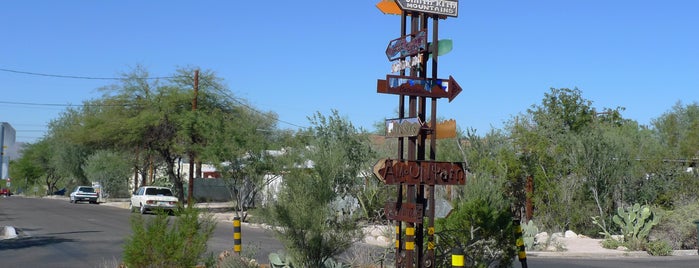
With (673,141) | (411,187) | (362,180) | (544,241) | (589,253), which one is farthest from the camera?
(673,141)

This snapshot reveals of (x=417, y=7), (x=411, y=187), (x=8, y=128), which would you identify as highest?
(x=417, y=7)

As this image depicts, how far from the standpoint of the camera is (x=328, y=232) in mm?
12188

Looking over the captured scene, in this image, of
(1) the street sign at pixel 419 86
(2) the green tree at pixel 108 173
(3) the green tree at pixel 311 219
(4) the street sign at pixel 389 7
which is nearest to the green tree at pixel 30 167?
(2) the green tree at pixel 108 173

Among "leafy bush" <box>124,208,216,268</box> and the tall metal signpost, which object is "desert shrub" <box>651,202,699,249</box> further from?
"leafy bush" <box>124,208,216,268</box>

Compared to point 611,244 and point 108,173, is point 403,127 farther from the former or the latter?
point 108,173

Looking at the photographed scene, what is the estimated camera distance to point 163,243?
1028 centimetres

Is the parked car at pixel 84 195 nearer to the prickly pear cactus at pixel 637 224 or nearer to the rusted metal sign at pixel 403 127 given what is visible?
the prickly pear cactus at pixel 637 224

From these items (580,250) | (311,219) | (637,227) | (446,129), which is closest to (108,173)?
(580,250)

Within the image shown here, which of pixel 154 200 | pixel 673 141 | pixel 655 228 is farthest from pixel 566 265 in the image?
pixel 673 141

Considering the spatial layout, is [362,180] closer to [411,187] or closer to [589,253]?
[589,253]

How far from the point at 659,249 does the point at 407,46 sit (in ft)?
43.1

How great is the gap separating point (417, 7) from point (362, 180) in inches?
788

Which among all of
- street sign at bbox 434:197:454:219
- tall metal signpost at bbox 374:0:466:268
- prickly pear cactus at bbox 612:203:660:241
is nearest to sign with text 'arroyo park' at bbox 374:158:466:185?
tall metal signpost at bbox 374:0:466:268

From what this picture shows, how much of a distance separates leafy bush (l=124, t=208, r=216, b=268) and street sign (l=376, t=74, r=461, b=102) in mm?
3031
